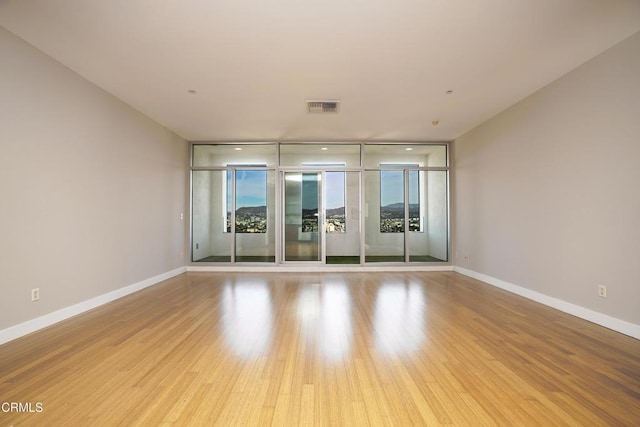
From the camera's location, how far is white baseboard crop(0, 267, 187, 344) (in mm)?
2564

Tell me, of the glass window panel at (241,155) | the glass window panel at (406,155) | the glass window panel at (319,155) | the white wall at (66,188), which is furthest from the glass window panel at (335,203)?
the white wall at (66,188)

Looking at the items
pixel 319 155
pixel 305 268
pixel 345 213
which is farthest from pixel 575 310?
pixel 319 155

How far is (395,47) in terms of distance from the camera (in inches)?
112

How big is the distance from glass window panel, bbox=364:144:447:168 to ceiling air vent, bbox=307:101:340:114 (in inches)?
80.8

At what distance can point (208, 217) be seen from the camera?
616 centimetres

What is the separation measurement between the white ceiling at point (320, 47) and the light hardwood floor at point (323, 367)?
9.07ft

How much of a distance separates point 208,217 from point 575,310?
6123 mm

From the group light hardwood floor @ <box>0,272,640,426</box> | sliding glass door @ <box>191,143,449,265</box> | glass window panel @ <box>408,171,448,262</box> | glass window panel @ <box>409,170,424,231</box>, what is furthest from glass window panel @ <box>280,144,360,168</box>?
light hardwood floor @ <box>0,272,640,426</box>

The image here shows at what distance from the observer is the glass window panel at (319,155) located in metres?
6.15

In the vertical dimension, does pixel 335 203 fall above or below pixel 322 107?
below

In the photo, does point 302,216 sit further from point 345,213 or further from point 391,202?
point 391,202

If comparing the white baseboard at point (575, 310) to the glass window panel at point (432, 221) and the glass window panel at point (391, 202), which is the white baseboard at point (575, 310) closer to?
the glass window panel at point (432, 221)

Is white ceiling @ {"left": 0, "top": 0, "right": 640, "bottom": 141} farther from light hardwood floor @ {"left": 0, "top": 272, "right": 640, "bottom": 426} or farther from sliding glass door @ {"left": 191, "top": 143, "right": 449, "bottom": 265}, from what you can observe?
light hardwood floor @ {"left": 0, "top": 272, "right": 640, "bottom": 426}

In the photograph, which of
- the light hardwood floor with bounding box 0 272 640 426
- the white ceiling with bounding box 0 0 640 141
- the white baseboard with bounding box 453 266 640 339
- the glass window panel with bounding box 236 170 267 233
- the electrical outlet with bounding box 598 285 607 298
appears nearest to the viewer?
the light hardwood floor with bounding box 0 272 640 426
